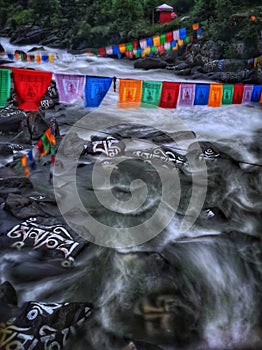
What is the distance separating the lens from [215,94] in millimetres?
11773

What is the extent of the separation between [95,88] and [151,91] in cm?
183

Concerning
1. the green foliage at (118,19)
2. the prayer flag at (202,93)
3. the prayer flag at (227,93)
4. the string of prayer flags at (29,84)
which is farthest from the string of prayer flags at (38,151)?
the green foliage at (118,19)

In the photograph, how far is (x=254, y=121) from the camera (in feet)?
56.0

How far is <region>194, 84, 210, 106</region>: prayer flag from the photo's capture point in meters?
11.6

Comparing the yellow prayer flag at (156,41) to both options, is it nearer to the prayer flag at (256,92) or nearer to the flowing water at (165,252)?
the flowing water at (165,252)

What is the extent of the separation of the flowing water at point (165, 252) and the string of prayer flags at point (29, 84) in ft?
8.78

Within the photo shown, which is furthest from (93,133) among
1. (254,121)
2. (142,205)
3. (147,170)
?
(254,121)

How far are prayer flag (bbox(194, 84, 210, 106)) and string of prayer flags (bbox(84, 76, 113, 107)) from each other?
3.28m

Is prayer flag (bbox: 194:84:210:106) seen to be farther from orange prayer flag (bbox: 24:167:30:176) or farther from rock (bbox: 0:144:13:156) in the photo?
rock (bbox: 0:144:13:156)

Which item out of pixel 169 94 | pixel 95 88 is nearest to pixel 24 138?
pixel 95 88

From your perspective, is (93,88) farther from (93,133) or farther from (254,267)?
(254,267)

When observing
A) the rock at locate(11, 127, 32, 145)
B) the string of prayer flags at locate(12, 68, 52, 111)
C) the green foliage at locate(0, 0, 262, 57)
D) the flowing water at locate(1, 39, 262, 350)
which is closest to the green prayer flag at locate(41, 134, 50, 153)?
the flowing water at locate(1, 39, 262, 350)

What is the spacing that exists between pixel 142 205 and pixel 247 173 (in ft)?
13.0

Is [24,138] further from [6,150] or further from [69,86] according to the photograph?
[69,86]
